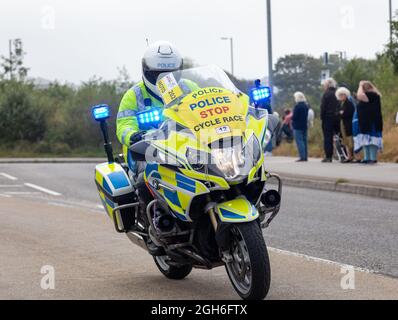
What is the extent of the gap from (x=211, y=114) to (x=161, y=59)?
113 cm

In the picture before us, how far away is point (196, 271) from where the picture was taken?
9172 millimetres

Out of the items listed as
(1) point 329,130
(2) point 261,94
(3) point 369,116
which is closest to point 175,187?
(2) point 261,94

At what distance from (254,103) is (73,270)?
242 centimetres

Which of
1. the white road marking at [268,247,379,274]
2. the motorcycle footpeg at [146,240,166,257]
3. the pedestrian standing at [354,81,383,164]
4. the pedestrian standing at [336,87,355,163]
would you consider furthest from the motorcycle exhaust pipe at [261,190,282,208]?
the pedestrian standing at [336,87,355,163]

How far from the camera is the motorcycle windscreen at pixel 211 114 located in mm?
7258

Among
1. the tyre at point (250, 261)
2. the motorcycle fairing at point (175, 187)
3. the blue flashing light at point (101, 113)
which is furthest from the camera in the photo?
the blue flashing light at point (101, 113)

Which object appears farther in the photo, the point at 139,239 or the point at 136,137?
the point at 139,239

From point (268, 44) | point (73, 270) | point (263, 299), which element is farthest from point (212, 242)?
point (268, 44)

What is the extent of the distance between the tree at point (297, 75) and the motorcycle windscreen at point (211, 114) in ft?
228

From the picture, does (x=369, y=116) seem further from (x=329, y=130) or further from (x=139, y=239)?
(x=139, y=239)

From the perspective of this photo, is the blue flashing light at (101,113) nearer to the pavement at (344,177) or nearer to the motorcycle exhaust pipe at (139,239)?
the motorcycle exhaust pipe at (139,239)

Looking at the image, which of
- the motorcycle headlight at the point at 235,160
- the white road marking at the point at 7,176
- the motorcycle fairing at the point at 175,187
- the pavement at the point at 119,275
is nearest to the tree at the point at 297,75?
the white road marking at the point at 7,176

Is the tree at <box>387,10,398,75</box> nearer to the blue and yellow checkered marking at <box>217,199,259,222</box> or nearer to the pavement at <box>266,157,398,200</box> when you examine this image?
the pavement at <box>266,157,398,200</box>
